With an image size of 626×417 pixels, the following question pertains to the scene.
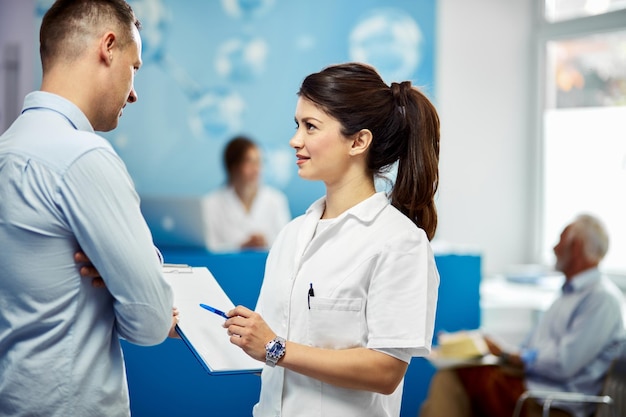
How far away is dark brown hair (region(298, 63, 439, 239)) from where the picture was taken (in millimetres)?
1669

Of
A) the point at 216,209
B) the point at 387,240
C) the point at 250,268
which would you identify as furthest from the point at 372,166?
the point at 216,209

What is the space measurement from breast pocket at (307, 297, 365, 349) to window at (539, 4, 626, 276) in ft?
14.4

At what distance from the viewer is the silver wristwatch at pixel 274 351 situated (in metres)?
1.51

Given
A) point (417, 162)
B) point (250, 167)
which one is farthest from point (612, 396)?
point (250, 167)

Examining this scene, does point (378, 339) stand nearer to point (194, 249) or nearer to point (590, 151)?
point (194, 249)

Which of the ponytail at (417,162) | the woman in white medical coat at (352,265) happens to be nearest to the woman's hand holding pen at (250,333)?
the woman in white medical coat at (352,265)

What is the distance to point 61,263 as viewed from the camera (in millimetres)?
1364

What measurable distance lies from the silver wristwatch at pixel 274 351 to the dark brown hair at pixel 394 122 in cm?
43

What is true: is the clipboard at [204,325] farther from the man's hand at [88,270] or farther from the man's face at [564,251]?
the man's face at [564,251]

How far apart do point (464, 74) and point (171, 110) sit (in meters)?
2.32

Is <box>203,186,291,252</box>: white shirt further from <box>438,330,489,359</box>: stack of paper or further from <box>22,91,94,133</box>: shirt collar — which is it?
<box>22,91,94,133</box>: shirt collar

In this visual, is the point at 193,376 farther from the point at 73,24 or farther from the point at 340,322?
the point at 73,24

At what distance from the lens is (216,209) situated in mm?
5438

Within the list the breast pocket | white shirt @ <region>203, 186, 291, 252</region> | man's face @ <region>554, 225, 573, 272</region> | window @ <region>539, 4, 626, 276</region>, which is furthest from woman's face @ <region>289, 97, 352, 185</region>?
window @ <region>539, 4, 626, 276</region>
